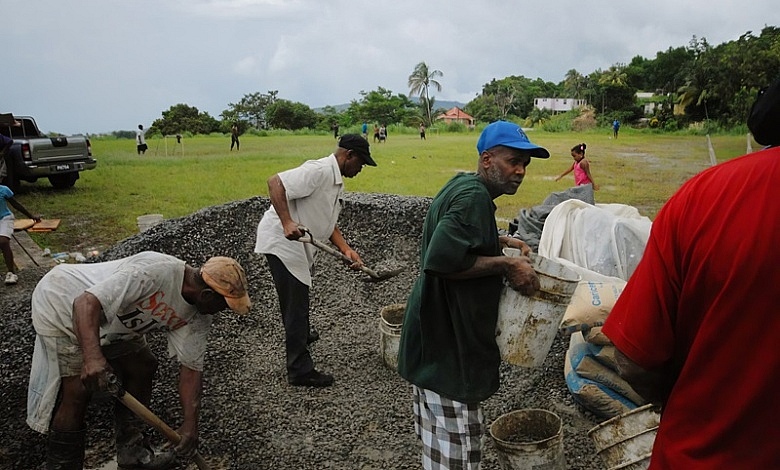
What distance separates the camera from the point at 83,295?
223cm

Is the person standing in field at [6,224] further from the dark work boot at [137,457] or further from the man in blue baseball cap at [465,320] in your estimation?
the man in blue baseball cap at [465,320]

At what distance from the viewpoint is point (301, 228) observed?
3375mm

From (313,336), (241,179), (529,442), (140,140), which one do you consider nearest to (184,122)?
(140,140)

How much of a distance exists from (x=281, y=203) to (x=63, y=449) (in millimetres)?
1595

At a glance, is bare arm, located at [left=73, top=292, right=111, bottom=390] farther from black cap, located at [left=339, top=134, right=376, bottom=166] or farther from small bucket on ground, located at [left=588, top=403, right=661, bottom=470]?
small bucket on ground, located at [left=588, top=403, right=661, bottom=470]

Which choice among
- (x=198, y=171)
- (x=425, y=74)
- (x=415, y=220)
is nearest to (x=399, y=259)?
(x=415, y=220)

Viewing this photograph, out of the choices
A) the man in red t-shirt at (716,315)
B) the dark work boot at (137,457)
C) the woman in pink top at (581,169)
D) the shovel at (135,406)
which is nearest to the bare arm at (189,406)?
the shovel at (135,406)

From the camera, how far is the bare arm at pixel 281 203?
332cm

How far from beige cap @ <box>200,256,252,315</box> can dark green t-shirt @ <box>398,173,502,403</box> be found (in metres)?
0.78

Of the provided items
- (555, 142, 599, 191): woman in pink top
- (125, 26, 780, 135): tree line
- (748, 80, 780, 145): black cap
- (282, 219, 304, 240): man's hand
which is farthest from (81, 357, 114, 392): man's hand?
(125, 26, 780, 135): tree line

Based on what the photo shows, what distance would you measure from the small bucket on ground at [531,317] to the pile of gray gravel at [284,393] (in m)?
1.03

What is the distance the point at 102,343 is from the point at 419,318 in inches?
57.8

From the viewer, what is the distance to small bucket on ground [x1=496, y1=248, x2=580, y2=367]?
1958mm

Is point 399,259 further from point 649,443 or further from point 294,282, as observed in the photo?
Answer: point 649,443
